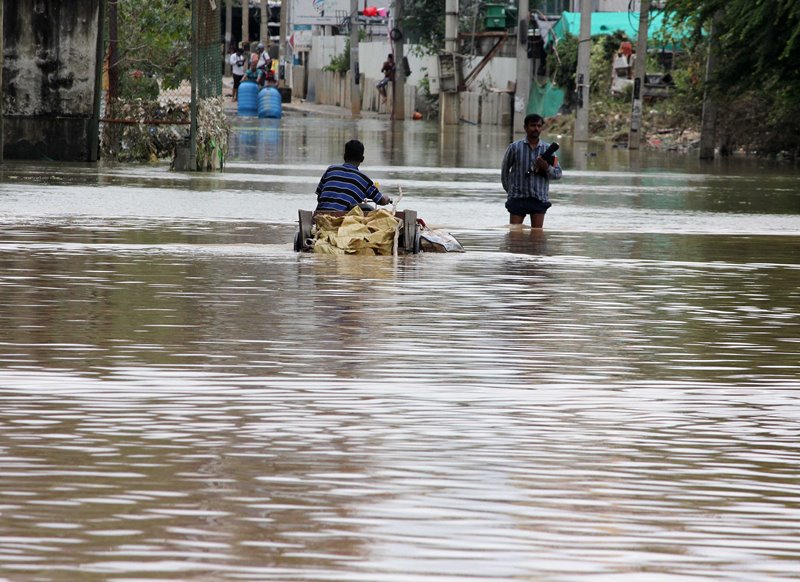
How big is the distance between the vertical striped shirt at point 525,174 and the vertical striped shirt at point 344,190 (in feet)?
10.0

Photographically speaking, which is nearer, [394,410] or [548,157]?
[394,410]

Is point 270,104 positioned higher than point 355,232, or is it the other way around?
point 270,104

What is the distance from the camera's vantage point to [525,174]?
17.3 meters

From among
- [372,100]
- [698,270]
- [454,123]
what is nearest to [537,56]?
[454,123]

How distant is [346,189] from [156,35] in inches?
645

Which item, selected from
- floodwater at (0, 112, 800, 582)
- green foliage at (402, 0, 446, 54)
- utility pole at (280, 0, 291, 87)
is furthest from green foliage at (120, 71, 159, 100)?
utility pole at (280, 0, 291, 87)

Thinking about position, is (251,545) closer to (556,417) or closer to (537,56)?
(556,417)

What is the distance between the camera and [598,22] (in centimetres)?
5653

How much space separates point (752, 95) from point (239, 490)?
3439 cm

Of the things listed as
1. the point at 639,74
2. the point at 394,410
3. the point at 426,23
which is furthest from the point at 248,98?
the point at 394,410

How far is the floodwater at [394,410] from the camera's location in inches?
198

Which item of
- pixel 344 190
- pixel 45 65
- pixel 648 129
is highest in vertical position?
pixel 45 65

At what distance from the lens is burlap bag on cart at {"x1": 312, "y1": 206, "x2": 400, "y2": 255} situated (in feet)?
46.3

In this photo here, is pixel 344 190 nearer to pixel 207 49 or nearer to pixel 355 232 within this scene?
pixel 355 232
